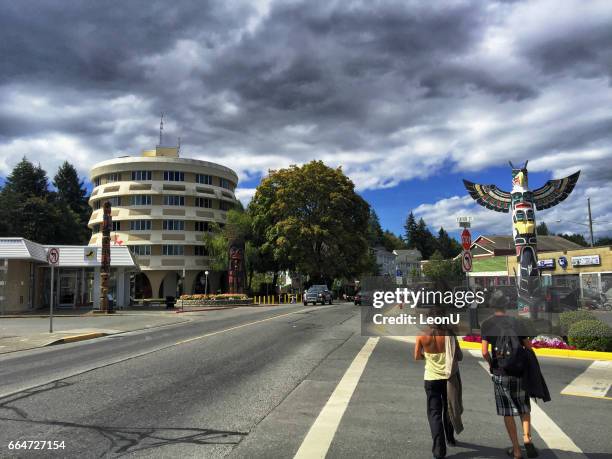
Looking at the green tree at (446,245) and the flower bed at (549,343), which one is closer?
the flower bed at (549,343)

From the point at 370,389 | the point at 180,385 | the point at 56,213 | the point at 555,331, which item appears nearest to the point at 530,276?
the point at 555,331

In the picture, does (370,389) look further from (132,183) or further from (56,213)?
(56,213)

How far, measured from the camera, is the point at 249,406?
292 inches

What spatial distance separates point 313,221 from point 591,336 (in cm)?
4438

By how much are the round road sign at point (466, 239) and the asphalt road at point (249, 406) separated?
174 inches

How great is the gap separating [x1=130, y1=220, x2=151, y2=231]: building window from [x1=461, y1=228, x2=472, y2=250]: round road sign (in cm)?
5100

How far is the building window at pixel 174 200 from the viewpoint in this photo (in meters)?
62.2

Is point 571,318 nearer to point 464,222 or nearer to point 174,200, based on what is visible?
point 464,222

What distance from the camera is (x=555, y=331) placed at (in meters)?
14.5

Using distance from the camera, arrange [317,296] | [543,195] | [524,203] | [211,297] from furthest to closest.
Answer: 1. [211,297]
2. [317,296]
3. [543,195]
4. [524,203]

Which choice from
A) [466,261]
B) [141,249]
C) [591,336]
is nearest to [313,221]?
[141,249]

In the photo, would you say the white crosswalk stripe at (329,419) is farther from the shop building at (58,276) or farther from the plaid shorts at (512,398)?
the shop building at (58,276)

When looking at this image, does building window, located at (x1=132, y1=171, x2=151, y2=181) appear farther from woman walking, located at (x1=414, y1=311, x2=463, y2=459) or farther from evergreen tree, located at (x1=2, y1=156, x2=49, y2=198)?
woman walking, located at (x1=414, y1=311, x2=463, y2=459)

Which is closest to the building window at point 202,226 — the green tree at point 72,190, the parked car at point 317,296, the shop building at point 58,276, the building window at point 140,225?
the building window at point 140,225
